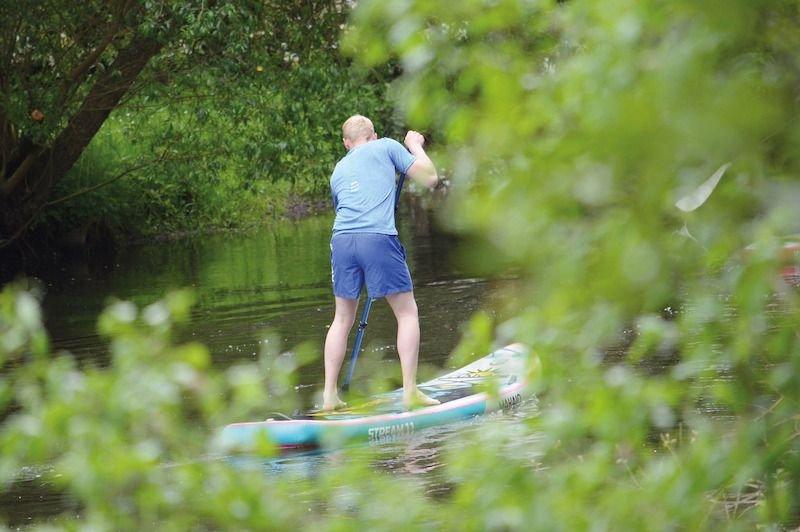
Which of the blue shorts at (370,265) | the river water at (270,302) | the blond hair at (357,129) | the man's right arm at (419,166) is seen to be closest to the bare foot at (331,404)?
the river water at (270,302)

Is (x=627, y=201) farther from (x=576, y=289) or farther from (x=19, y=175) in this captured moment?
(x=19, y=175)

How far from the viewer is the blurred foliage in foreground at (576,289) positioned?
176cm

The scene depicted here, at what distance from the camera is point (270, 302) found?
15.3 m

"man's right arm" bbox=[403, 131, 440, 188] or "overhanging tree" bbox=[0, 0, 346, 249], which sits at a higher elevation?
"overhanging tree" bbox=[0, 0, 346, 249]

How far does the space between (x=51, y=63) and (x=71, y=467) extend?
17.3 m

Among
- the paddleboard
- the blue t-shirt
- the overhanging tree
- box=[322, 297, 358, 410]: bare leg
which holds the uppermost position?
the overhanging tree

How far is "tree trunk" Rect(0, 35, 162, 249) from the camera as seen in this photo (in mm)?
18125

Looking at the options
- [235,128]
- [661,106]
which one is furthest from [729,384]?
[235,128]

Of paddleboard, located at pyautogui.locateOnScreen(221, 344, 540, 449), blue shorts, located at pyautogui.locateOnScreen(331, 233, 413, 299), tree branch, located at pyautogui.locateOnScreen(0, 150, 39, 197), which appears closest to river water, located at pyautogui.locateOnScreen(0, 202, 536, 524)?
paddleboard, located at pyautogui.locateOnScreen(221, 344, 540, 449)

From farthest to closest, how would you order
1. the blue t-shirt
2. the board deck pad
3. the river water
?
the blue t-shirt
the board deck pad
the river water

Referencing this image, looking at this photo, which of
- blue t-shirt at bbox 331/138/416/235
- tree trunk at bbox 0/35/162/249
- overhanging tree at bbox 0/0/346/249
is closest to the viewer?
blue t-shirt at bbox 331/138/416/235

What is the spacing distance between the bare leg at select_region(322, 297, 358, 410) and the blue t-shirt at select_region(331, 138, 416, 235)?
46cm

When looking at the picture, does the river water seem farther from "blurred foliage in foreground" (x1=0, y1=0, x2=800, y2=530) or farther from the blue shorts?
the blue shorts

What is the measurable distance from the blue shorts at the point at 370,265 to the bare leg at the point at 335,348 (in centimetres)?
10
